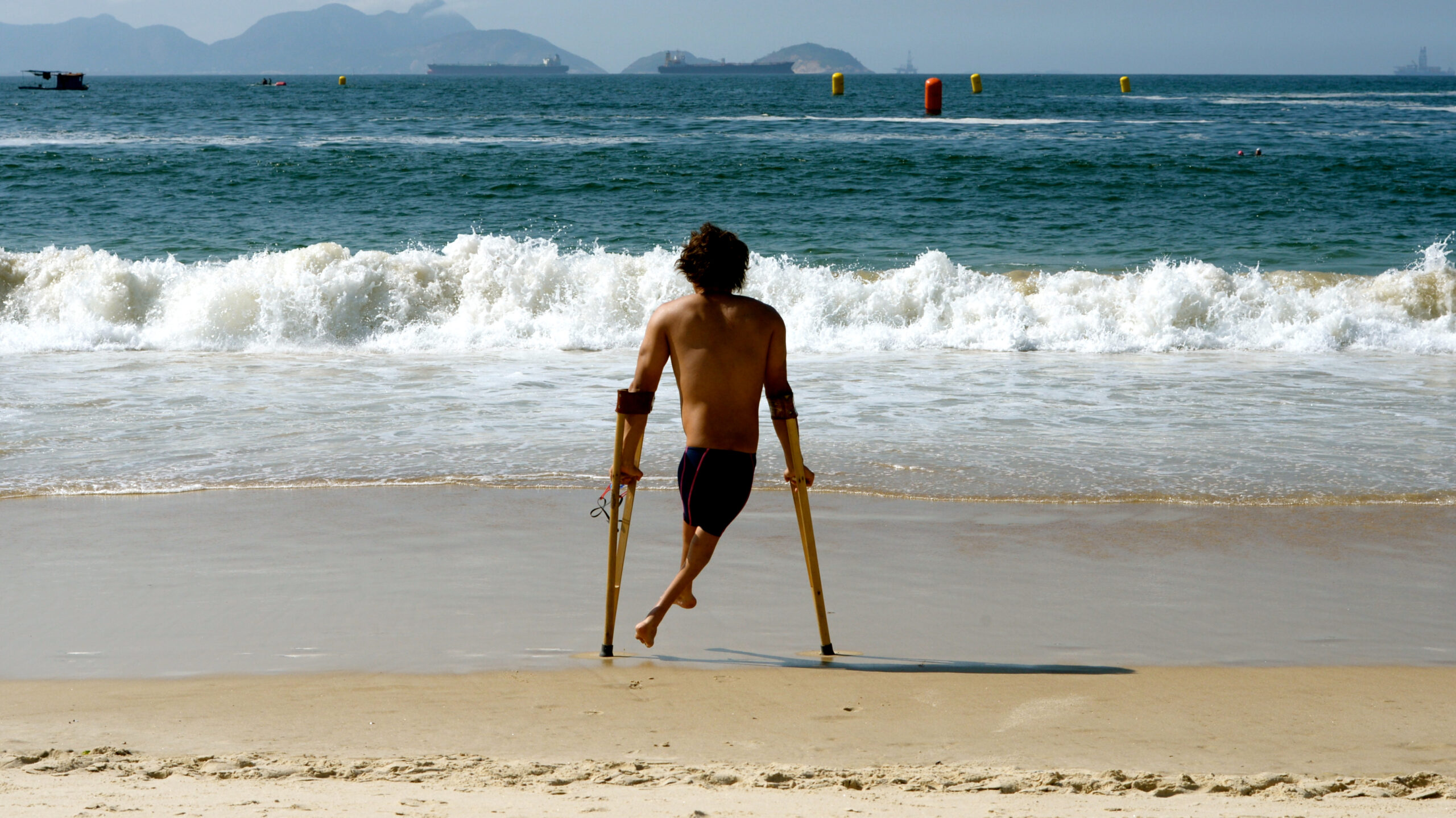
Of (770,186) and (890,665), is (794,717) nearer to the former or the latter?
(890,665)

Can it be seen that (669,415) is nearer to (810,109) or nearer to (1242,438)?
(1242,438)

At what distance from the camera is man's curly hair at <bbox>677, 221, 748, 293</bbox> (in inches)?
157

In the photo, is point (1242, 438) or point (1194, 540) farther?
point (1242, 438)

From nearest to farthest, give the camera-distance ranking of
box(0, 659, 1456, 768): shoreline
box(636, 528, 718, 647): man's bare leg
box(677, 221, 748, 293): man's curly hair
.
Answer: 1. box(0, 659, 1456, 768): shoreline
2. box(677, 221, 748, 293): man's curly hair
3. box(636, 528, 718, 647): man's bare leg

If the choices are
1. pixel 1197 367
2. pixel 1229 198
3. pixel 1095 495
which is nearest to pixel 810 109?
pixel 1229 198

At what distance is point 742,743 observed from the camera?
3.51 m

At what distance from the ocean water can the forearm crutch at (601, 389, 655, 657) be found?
2494 millimetres

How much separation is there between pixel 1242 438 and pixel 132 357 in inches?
385

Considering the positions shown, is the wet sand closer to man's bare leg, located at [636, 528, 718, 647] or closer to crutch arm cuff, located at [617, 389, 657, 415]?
man's bare leg, located at [636, 528, 718, 647]

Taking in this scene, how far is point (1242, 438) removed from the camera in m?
7.88

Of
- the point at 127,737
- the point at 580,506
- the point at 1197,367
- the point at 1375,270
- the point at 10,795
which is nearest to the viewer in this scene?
the point at 10,795

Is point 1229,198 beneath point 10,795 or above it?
above

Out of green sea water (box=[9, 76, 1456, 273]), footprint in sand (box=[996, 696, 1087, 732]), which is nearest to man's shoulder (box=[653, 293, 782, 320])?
footprint in sand (box=[996, 696, 1087, 732])

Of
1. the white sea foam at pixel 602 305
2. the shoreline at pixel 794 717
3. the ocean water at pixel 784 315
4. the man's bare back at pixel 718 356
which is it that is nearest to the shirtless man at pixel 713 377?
the man's bare back at pixel 718 356
